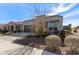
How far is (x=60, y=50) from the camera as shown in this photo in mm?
6625

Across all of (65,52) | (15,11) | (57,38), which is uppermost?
(15,11)

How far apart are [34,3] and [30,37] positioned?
54.9 inches

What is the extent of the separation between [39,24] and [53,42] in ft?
3.05

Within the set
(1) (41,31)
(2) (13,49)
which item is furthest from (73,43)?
(2) (13,49)

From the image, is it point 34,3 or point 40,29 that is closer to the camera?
point 34,3

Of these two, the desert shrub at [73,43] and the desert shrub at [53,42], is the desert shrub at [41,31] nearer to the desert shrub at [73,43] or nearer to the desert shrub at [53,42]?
the desert shrub at [53,42]

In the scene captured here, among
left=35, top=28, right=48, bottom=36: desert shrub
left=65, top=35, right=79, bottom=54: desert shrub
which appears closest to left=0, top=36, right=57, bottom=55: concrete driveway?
left=35, top=28, right=48, bottom=36: desert shrub

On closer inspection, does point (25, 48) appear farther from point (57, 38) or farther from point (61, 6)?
point (61, 6)

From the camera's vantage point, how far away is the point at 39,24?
22.7 feet

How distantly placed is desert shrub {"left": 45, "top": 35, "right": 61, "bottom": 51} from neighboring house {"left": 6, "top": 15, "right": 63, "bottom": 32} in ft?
1.19

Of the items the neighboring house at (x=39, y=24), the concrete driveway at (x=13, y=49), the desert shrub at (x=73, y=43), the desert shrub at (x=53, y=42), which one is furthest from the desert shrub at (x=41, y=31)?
the desert shrub at (x=73, y=43)

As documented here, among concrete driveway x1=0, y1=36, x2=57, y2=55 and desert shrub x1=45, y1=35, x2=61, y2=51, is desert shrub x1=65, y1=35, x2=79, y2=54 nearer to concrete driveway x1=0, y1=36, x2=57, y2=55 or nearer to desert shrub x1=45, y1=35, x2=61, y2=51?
desert shrub x1=45, y1=35, x2=61, y2=51

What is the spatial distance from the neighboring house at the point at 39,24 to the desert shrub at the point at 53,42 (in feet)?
1.19

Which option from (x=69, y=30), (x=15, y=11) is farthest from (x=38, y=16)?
(x=69, y=30)
